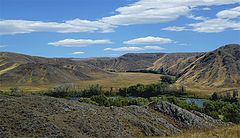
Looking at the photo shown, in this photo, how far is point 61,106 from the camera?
136ft

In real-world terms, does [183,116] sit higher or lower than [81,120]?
lower

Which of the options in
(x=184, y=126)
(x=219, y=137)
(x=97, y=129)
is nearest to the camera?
(x=219, y=137)

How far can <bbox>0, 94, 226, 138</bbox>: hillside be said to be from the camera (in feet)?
111

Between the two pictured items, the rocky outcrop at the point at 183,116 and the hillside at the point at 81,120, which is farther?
the rocky outcrop at the point at 183,116

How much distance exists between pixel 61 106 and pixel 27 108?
169 inches

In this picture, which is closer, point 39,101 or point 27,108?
point 27,108

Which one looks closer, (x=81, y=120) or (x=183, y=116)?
(x=81, y=120)

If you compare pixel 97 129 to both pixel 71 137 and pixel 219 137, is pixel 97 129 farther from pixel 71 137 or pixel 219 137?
→ pixel 219 137

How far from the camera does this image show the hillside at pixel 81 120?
111 ft

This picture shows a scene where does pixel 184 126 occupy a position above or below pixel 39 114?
below

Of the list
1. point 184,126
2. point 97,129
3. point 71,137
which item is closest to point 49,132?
point 71,137

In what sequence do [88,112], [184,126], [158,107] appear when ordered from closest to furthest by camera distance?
[88,112] < [184,126] < [158,107]

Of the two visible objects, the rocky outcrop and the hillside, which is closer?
the hillside

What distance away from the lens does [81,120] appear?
37625 mm
